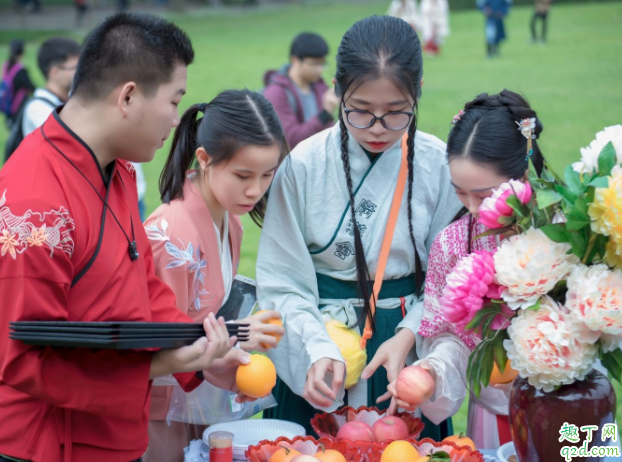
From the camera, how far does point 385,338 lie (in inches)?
97.6

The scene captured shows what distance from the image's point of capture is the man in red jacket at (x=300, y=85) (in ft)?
19.1

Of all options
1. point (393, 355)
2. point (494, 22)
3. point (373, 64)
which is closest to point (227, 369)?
point (393, 355)

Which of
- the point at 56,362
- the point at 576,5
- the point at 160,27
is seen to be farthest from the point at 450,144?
the point at 576,5

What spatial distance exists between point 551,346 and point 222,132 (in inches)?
48.6

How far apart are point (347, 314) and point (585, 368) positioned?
0.88m

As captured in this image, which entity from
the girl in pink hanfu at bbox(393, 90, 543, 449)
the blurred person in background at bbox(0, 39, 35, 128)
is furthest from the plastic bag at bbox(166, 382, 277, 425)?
the blurred person in background at bbox(0, 39, 35, 128)

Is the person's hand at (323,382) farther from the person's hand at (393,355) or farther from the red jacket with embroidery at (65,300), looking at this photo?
the red jacket with embroidery at (65,300)

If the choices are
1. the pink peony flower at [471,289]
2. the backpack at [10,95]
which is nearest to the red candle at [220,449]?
the pink peony flower at [471,289]

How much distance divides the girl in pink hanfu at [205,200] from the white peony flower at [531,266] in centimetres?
77

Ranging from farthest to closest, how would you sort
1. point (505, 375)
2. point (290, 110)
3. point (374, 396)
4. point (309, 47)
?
point (309, 47) < point (290, 110) < point (374, 396) < point (505, 375)

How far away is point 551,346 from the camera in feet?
5.52

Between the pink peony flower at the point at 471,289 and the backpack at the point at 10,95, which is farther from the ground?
the backpack at the point at 10,95

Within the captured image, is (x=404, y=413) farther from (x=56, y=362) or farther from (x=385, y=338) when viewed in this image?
(x=56, y=362)

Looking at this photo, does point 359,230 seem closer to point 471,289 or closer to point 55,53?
point 471,289
